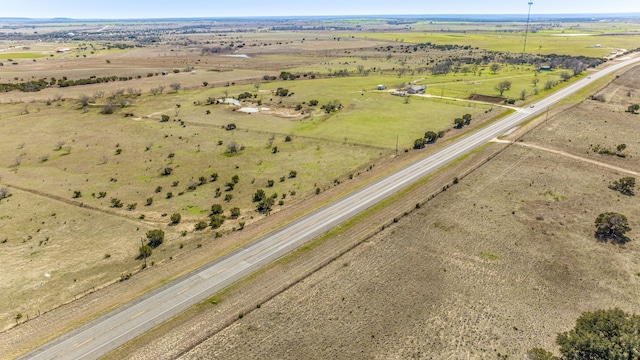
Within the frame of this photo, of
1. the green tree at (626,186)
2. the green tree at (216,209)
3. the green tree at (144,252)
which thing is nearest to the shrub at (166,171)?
the green tree at (216,209)

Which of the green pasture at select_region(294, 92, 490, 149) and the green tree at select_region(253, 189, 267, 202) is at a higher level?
the green pasture at select_region(294, 92, 490, 149)

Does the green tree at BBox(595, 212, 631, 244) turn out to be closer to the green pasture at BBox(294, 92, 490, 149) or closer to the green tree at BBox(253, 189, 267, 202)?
the green pasture at BBox(294, 92, 490, 149)

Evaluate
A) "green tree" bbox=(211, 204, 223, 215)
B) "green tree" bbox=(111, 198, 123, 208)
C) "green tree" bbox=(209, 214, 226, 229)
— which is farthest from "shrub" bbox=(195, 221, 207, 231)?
"green tree" bbox=(111, 198, 123, 208)

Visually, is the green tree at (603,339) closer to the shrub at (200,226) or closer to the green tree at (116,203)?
the shrub at (200,226)

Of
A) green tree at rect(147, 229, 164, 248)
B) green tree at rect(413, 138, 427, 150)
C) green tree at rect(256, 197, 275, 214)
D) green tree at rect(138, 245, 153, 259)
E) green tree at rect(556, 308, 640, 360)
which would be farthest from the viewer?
green tree at rect(413, 138, 427, 150)

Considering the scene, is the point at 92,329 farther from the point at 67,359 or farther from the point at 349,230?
the point at 349,230

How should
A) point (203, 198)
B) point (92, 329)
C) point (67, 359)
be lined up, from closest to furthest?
point (67, 359) < point (92, 329) < point (203, 198)

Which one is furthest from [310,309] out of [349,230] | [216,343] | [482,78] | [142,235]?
[482,78]
